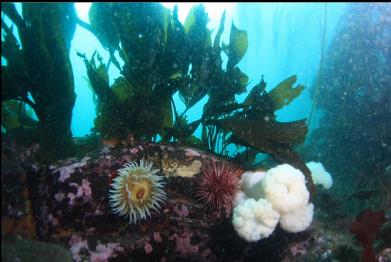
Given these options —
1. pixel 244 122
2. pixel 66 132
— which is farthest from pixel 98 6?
pixel 244 122

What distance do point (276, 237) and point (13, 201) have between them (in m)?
2.64

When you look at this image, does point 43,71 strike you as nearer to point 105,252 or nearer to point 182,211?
point 105,252

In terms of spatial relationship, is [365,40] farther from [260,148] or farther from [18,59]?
[18,59]

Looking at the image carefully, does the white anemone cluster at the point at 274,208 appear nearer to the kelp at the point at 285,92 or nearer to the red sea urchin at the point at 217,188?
the red sea urchin at the point at 217,188

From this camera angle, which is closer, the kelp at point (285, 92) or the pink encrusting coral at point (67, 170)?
the pink encrusting coral at point (67, 170)

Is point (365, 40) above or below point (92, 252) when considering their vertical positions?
above

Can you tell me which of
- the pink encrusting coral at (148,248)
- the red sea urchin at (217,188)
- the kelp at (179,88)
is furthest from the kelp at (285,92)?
the pink encrusting coral at (148,248)

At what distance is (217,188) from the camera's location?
335 centimetres

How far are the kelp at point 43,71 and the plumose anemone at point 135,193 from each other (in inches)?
35.0

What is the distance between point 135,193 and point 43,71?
1.75 meters

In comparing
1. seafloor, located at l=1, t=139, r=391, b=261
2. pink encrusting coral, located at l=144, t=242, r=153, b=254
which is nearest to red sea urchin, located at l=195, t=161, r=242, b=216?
seafloor, located at l=1, t=139, r=391, b=261

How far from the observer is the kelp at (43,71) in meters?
3.36

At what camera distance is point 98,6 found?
191 inches

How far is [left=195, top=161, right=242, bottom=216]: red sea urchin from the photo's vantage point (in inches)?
131
